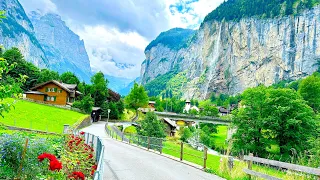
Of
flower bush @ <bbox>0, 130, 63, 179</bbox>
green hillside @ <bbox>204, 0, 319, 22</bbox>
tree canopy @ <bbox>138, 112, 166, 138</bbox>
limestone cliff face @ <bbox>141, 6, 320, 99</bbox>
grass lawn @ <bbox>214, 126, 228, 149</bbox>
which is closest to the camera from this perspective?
flower bush @ <bbox>0, 130, 63, 179</bbox>

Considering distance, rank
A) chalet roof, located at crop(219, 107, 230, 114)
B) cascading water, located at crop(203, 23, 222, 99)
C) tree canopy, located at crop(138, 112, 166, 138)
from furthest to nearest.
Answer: cascading water, located at crop(203, 23, 222, 99) < chalet roof, located at crop(219, 107, 230, 114) < tree canopy, located at crop(138, 112, 166, 138)

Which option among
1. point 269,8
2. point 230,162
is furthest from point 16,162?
point 269,8

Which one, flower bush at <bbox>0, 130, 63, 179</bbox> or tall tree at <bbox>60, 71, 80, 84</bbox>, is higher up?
tall tree at <bbox>60, 71, 80, 84</bbox>

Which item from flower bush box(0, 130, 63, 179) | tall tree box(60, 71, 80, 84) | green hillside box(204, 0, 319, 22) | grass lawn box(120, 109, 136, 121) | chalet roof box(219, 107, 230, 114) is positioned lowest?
grass lawn box(120, 109, 136, 121)

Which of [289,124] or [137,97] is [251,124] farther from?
[137,97]

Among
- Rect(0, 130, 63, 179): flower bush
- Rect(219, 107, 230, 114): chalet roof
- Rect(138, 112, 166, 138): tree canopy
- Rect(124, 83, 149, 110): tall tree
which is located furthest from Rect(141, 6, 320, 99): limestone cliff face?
Rect(0, 130, 63, 179): flower bush

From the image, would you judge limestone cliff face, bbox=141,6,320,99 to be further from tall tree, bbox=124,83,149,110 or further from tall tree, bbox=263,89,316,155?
tall tree, bbox=263,89,316,155

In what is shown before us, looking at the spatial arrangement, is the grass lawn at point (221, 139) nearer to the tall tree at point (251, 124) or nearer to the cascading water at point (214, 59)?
the tall tree at point (251, 124)

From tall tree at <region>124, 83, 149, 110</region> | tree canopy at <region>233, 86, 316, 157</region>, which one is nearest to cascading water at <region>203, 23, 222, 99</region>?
tall tree at <region>124, 83, 149, 110</region>

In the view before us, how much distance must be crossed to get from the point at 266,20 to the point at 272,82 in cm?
4205

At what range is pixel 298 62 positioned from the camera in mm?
142875

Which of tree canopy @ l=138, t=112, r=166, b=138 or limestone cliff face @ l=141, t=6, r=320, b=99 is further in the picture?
limestone cliff face @ l=141, t=6, r=320, b=99

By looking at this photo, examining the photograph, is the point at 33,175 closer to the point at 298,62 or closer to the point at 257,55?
the point at 298,62

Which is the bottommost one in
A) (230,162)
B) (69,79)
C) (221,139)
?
(221,139)
